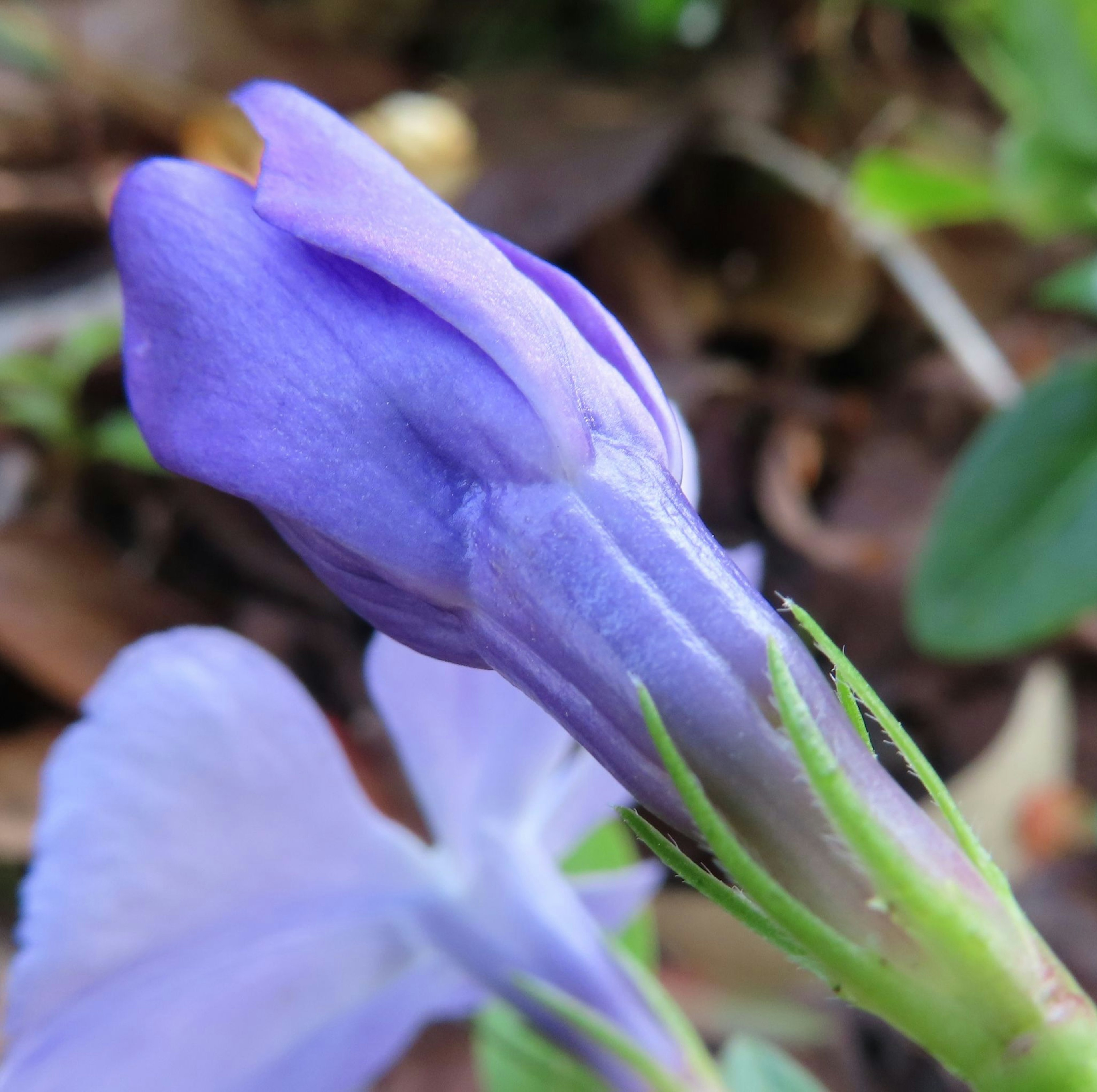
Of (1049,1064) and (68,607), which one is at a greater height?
(1049,1064)

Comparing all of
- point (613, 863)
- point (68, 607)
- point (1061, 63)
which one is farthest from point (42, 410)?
point (1061, 63)

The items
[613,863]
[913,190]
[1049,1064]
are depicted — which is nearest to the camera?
[1049,1064]

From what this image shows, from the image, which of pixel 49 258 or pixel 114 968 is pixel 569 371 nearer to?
pixel 114 968

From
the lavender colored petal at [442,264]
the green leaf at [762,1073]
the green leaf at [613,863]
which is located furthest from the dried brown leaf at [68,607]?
the lavender colored petal at [442,264]

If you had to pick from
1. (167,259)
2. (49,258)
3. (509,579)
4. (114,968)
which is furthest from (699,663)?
(49,258)

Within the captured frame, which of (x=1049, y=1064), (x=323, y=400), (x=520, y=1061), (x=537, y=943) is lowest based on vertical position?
(x=520, y=1061)

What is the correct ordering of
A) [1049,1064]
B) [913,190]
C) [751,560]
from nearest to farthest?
[1049,1064] < [751,560] < [913,190]

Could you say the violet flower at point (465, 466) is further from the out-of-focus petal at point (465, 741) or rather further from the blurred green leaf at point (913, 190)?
the blurred green leaf at point (913, 190)

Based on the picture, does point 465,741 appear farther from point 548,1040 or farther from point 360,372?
point 360,372
